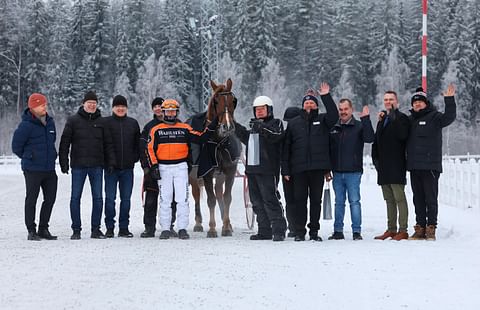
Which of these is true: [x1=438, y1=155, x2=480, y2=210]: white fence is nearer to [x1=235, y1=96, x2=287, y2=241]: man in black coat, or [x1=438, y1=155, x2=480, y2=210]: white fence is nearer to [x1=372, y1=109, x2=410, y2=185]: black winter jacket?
[x1=372, y1=109, x2=410, y2=185]: black winter jacket

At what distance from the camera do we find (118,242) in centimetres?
997

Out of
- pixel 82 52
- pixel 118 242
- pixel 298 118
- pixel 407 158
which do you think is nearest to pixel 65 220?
pixel 118 242

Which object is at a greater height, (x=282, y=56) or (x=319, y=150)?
(x=282, y=56)

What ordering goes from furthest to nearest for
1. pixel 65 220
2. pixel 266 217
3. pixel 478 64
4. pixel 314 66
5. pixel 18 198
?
pixel 314 66 → pixel 478 64 → pixel 18 198 → pixel 65 220 → pixel 266 217

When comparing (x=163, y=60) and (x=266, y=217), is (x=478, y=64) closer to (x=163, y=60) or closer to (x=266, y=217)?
(x=163, y=60)

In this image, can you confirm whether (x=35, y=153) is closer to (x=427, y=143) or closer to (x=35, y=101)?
(x=35, y=101)

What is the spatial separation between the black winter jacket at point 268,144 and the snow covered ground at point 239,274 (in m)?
1.13

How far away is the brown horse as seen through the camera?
1050cm

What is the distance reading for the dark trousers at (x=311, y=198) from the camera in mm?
10125

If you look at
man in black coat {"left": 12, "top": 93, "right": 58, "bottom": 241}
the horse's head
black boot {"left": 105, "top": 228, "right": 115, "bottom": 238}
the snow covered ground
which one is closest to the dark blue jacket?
man in black coat {"left": 12, "top": 93, "right": 58, "bottom": 241}

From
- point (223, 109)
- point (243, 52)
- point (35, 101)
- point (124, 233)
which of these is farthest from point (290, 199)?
point (243, 52)

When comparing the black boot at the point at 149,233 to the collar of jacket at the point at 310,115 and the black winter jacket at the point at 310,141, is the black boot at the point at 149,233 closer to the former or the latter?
the black winter jacket at the point at 310,141

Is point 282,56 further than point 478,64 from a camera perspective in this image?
Yes

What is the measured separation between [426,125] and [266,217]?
2648 millimetres
